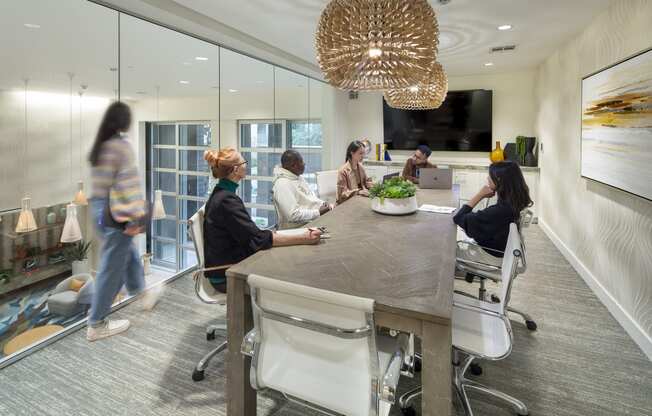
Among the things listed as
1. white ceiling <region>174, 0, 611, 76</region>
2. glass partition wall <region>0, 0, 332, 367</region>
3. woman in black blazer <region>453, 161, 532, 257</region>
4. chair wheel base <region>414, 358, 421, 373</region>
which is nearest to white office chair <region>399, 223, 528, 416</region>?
chair wheel base <region>414, 358, 421, 373</region>

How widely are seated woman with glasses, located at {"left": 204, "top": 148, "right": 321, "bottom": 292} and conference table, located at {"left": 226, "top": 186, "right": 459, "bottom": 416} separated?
74mm

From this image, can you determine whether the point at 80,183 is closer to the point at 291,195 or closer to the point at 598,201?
the point at 291,195

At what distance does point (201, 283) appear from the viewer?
2113 millimetres

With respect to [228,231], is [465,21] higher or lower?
higher

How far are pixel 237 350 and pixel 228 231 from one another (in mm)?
650

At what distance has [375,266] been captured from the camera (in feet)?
5.46

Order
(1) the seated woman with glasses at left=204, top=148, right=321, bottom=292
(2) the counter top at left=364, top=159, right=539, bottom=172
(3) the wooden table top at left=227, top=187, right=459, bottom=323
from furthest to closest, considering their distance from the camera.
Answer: (2) the counter top at left=364, top=159, right=539, bottom=172 < (1) the seated woman with glasses at left=204, top=148, right=321, bottom=292 < (3) the wooden table top at left=227, top=187, right=459, bottom=323

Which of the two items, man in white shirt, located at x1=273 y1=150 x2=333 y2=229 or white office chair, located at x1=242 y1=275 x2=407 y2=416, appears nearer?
white office chair, located at x1=242 y1=275 x2=407 y2=416

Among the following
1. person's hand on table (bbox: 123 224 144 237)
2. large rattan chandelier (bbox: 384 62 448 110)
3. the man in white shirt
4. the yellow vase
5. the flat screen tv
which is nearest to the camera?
person's hand on table (bbox: 123 224 144 237)

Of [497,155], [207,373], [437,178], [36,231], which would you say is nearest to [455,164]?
[497,155]

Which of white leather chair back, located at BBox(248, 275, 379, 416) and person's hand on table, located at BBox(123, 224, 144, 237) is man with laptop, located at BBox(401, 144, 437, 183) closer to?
person's hand on table, located at BBox(123, 224, 144, 237)

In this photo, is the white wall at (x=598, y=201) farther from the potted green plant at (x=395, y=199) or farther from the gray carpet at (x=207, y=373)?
the potted green plant at (x=395, y=199)

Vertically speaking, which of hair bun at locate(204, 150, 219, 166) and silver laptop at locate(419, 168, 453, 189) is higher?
hair bun at locate(204, 150, 219, 166)

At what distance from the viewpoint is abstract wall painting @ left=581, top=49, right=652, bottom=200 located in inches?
92.5
